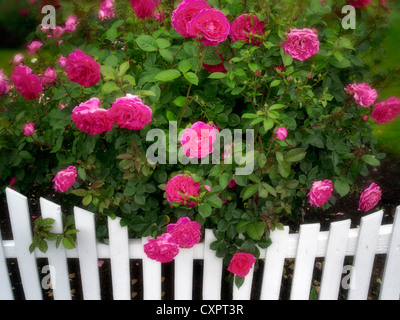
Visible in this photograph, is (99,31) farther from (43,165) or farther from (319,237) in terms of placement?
(319,237)

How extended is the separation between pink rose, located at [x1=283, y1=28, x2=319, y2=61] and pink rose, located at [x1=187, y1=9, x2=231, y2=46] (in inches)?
9.3

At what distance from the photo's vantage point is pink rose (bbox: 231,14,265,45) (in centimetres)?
141

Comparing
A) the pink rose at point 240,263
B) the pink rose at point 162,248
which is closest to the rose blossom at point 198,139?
the pink rose at point 162,248

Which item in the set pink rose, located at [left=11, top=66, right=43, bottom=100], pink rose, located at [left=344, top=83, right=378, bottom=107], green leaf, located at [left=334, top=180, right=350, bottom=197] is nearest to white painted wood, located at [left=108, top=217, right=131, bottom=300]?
pink rose, located at [left=11, top=66, right=43, bottom=100]

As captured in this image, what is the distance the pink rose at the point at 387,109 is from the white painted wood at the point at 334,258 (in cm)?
43

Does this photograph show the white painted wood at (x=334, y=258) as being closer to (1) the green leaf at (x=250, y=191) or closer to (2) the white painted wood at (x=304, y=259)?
(2) the white painted wood at (x=304, y=259)

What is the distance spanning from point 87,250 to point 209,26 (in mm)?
990

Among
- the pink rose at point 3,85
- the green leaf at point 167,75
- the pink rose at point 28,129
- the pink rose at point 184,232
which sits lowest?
the pink rose at point 184,232

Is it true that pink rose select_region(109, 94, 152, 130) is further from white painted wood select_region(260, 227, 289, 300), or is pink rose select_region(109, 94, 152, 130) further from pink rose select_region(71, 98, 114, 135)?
white painted wood select_region(260, 227, 289, 300)

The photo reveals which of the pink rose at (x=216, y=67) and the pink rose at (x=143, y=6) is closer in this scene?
the pink rose at (x=143, y=6)

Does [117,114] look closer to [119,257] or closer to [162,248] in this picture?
[162,248]

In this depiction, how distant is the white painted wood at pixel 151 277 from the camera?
167 cm

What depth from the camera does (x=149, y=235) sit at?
1609 millimetres

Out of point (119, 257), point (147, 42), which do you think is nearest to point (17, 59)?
point (147, 42)
